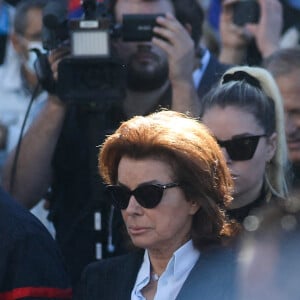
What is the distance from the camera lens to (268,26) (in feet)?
14.9

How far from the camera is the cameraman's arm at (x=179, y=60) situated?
12.0ft

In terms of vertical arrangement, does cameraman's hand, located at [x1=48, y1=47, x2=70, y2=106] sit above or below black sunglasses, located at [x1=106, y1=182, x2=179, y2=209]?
above

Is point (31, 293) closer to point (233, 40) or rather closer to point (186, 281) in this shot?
point (186, 281)

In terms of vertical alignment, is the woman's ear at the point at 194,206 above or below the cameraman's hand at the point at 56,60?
Result: below

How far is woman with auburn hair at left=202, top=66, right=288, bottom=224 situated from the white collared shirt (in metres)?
0.39

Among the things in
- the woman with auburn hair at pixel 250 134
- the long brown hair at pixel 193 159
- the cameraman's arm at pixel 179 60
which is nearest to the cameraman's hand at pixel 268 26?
the cameraman's arm at pixel 179 60

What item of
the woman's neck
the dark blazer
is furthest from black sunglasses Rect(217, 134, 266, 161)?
the dark blazer

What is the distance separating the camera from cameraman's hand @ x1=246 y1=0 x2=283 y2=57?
4.52m

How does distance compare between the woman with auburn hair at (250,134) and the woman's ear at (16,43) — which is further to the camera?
the woman's ear at (16,43)

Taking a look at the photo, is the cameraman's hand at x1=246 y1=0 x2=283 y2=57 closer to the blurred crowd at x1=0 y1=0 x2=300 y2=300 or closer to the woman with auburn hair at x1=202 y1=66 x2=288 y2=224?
A: the blurred crowd at x1=0 y1=0 x2=300 y2=300

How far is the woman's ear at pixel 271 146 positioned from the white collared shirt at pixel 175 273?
2.14ft

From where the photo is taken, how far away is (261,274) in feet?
5.06

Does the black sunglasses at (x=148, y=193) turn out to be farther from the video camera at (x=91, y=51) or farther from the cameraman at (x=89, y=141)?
the video camera at (x=91, y=51)

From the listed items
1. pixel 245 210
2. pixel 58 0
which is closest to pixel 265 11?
pixel 58 0
